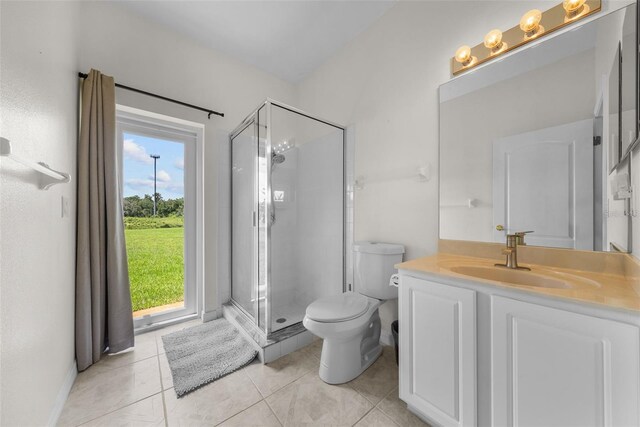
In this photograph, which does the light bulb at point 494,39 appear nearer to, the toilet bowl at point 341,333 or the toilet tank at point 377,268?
the toilet tank at point 377,268

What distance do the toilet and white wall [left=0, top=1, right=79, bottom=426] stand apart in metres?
1.22

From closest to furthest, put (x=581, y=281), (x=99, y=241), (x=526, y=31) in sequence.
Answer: (x=581, y=281)
(x=526, y=31)
(x=99, y=241)

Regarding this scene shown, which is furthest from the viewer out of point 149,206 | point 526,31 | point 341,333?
point 149,206

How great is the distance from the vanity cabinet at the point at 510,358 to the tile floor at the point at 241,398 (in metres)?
0.29

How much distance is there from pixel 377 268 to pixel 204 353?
1.46 metres

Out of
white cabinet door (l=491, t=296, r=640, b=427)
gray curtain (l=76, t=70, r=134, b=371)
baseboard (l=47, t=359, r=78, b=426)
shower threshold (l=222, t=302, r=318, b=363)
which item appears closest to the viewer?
white cabinet door (l=491, t=296, r=640, b=427)

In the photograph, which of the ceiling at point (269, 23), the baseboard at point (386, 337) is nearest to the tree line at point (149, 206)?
the ceiling at point (269, 23)

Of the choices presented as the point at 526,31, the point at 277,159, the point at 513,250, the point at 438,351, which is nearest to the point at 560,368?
the point at 438,351

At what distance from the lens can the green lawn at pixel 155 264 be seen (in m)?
2.20

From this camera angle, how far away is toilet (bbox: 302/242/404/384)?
1.50 m

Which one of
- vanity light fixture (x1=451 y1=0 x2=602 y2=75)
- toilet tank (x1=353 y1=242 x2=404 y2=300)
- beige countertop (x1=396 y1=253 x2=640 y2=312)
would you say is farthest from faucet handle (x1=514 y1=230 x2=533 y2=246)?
vanity light fixture (x1=451 y1=0 x2=602 y2=75)

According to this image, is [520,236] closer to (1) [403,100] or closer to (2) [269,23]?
(1) [403,100]

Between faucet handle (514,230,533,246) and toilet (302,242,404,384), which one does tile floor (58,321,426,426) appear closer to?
toilet (302,242,404,384)

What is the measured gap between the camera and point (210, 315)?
7.85 ft
